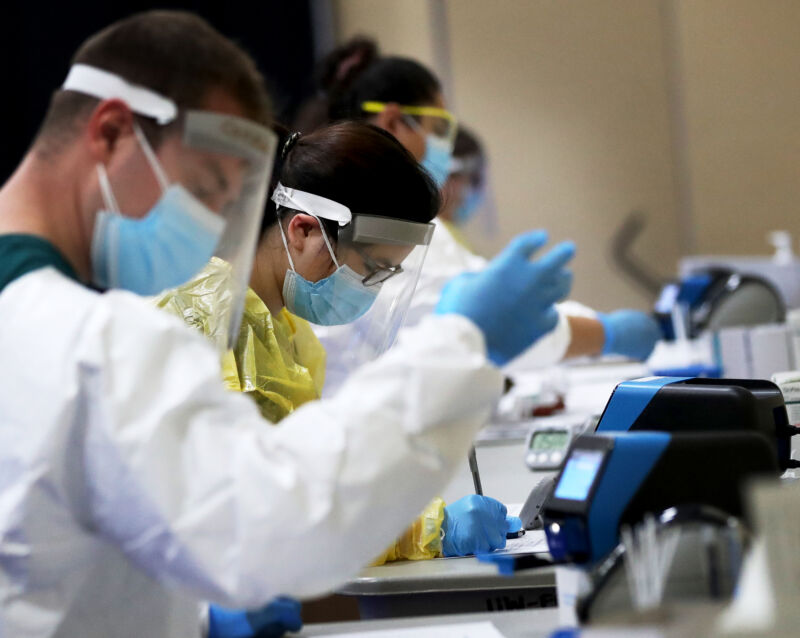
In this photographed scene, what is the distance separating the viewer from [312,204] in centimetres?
162

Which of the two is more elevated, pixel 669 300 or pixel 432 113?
pixel 432 113

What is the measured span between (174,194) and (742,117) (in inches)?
205

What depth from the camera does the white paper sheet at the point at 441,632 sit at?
1091 mm

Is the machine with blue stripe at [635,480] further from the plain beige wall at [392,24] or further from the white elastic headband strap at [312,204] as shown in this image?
the plain beige wall at [392,24]

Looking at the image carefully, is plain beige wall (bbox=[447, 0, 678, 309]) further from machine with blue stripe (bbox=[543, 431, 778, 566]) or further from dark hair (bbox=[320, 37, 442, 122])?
machine with blue stripe (bbox=[543, 431, 778, 566])

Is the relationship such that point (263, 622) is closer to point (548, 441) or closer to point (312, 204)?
point (312, 204)

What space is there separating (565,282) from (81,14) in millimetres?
4311

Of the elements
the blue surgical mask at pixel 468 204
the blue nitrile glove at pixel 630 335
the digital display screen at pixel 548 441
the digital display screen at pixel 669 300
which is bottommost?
the digital display screen at pixel 669 300

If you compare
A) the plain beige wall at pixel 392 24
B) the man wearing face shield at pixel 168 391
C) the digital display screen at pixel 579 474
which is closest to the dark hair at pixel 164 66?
the man wearing face shield at pixel 168 391

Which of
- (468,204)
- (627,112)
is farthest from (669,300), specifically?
(627,112)

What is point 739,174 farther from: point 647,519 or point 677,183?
point 647,519

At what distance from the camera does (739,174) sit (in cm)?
566

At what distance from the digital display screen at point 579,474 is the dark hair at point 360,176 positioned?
0.68 metres

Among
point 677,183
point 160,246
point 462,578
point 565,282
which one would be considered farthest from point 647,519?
point 677,183
